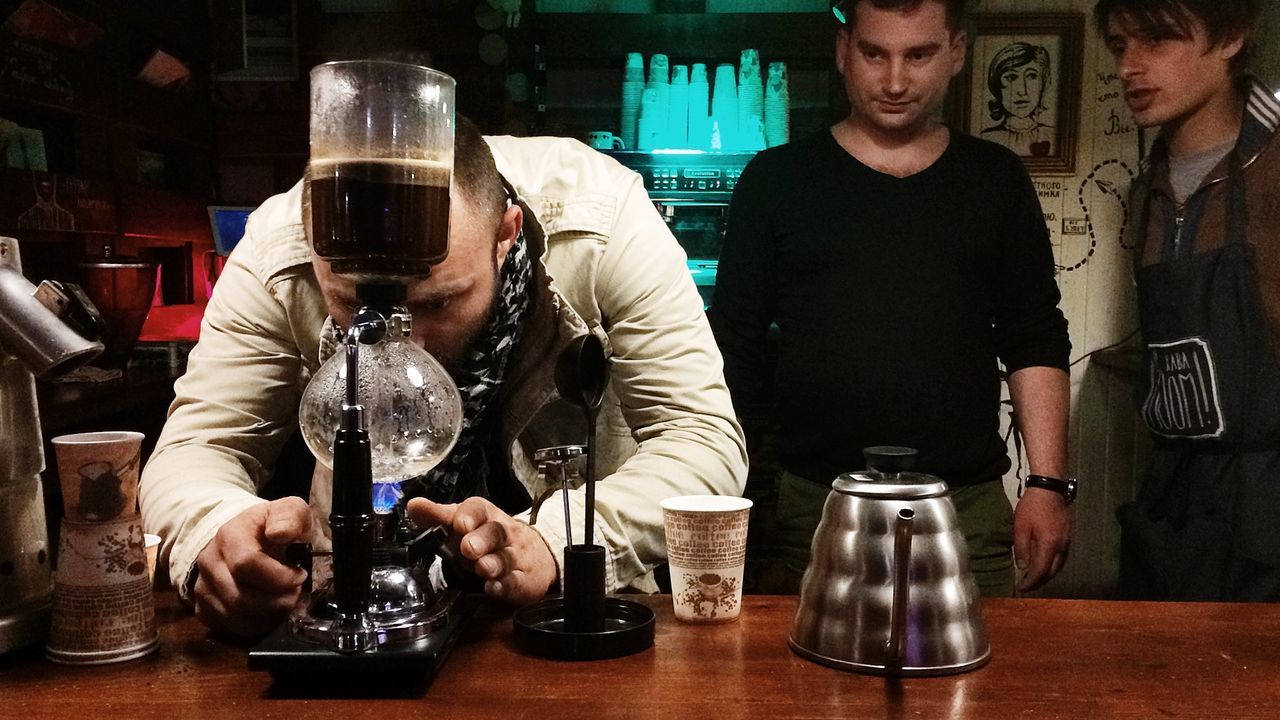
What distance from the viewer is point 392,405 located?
1.12 meters

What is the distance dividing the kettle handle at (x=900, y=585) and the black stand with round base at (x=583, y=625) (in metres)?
0.28

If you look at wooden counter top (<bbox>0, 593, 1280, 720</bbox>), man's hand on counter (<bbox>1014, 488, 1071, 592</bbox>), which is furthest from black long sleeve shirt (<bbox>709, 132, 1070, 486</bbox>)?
wooden counter top (<bbox>0, 593, 1280, 720</bbox>)

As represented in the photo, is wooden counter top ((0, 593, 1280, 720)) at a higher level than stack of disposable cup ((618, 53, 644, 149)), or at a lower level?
lower

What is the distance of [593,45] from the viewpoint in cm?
429

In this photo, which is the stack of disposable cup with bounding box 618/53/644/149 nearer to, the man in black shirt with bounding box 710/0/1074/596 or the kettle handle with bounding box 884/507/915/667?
the man in black shirt with bounding box 710/0/1074/596

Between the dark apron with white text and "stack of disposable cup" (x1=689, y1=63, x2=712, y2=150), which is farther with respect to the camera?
"stack of disposable cup" (x1=689, y1=63, x2=712, y2=150)

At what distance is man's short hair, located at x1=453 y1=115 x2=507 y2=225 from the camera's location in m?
1.40

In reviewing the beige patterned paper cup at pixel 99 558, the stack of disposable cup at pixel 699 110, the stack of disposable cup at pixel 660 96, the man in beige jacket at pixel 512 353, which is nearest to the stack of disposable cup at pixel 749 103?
the stack of disposable cup at pixel 699 110

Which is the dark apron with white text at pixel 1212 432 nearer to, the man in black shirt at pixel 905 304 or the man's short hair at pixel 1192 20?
the man's short hair at pixel 1192 20

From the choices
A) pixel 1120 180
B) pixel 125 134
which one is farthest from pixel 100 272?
pixel 1120 180

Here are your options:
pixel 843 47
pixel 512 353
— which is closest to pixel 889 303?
pixel 843 47

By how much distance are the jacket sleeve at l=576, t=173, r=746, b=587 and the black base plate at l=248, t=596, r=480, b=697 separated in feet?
1.75

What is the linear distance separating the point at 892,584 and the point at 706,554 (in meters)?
0.24

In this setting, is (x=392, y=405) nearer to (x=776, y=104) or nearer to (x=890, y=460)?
(x=890, y=460)
